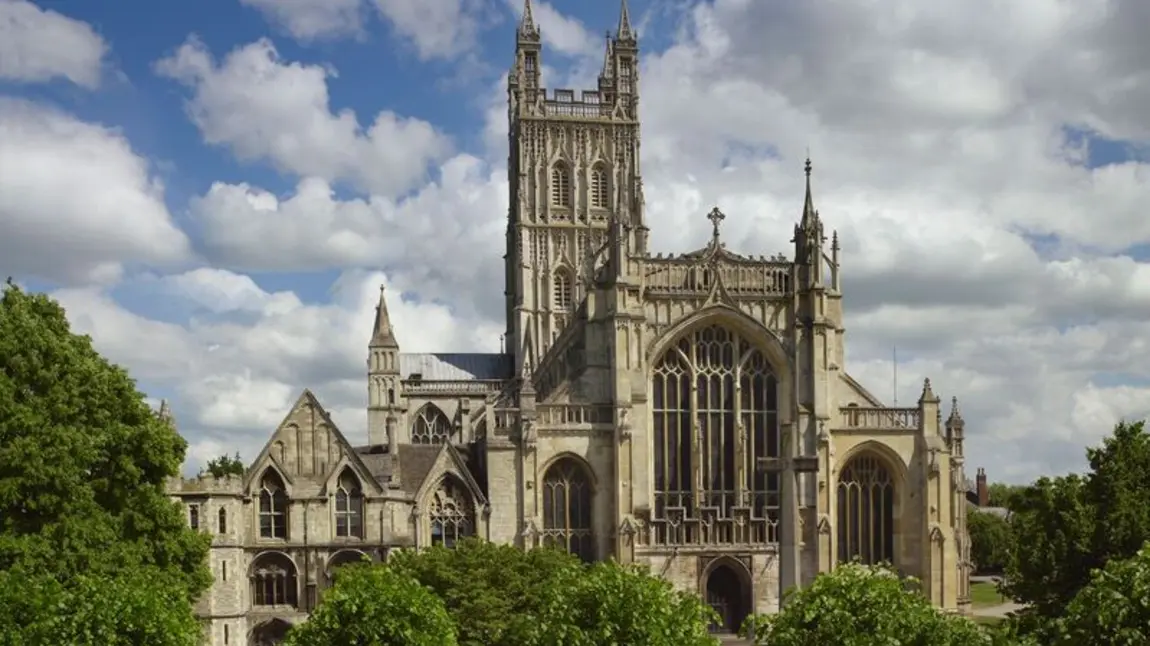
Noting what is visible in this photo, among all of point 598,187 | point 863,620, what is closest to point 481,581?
point 863,620

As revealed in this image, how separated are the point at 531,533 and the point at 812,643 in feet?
118

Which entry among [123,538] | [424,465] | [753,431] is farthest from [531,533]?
[123,538]

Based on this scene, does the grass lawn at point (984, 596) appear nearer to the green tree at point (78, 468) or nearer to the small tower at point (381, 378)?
the small tower at point (381, 378)

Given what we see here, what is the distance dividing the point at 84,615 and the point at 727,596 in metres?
41.5

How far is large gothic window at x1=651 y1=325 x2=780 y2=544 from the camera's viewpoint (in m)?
69.2

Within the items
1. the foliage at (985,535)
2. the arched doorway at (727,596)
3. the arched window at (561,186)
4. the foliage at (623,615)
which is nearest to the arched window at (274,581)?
the arched doorway at (727,596)

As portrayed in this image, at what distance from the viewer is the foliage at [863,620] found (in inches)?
1200

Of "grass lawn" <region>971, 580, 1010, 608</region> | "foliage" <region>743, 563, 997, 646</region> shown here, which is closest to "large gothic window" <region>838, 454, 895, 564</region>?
"grass lawn" <region>971, 580, 1010, 608</region>

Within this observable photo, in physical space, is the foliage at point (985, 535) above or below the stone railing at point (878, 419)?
below

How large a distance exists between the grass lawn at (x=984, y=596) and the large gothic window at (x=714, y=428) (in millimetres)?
23630

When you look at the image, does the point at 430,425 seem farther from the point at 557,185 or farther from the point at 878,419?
the point at 878,419

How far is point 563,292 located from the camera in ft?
362

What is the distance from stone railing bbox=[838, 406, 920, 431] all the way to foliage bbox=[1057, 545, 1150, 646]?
135ft

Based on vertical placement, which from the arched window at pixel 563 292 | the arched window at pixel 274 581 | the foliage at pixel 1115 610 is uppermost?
the arched window at pixel 563 292
